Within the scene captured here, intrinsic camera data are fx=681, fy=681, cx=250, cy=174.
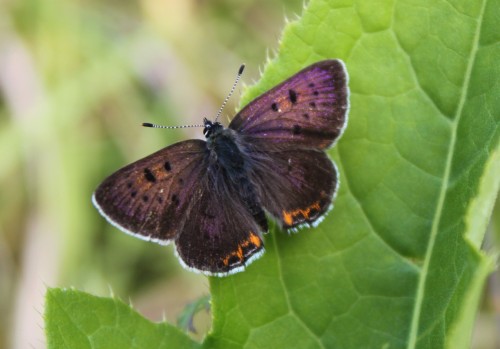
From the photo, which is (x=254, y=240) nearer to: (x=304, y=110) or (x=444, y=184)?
(x=304, y=110)

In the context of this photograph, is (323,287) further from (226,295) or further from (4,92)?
(4,92)

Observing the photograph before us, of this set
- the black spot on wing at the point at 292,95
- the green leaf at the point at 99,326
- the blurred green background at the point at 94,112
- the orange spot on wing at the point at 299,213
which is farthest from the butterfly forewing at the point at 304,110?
the blurred green background at the point at 94,112

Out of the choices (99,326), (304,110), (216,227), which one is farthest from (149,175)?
(99,326)

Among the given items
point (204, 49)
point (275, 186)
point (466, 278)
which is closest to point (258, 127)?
point (275, 186)

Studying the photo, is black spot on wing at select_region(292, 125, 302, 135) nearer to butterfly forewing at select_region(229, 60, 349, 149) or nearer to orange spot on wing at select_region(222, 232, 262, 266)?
butterfly forewing at select_region(229, 60, 349, 149)

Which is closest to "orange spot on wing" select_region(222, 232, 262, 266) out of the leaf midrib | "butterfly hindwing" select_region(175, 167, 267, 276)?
"butterfly hindwing" select_region(175, 167, 267, 276)

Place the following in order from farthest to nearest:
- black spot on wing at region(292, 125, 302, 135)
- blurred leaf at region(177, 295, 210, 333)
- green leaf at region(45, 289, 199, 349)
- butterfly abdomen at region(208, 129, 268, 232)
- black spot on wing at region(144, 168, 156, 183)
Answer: butterfly abdomen at region(208, 129, 268, 232) → black spot on wing at region(144, 168, 156, 183) → black spot on wing at region(292, 125, 302, 135) → blurred leaf at region(177, 295, 210, 333) → green leaf at region(45, 289, 199, 349)

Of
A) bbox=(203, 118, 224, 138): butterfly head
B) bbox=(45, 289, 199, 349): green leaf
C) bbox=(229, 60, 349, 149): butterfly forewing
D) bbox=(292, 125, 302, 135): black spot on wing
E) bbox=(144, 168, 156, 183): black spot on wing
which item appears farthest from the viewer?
bbox=(203, 118, 224, 138): butterfly head
